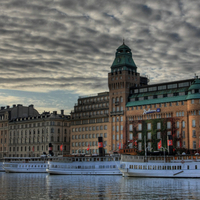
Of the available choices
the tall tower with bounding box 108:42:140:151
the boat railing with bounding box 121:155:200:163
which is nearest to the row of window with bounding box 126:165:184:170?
the boat railing with bounding box 121:155:200:163

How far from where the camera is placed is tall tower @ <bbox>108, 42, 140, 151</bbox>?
539 feet

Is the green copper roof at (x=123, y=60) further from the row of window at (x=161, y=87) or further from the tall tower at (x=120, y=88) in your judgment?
the row of window at (x=161, y=87)

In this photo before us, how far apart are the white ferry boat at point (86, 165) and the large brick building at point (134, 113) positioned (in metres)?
19.5

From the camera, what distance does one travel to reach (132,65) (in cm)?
17038

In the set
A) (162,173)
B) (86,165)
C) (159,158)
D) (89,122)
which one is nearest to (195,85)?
(159,158)

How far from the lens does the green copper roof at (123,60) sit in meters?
168

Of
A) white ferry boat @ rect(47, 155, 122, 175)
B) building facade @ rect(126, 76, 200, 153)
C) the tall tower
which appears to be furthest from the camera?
the tall tower

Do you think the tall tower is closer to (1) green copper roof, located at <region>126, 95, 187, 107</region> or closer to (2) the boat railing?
(1) green copper roof, located at <region>126, 95, 187, 107</region>

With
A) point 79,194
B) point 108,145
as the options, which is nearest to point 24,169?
point 108,145

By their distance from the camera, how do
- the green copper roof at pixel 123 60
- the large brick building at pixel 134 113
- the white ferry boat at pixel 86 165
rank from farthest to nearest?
1. the green copper roof at pixel 123 60
2. the large brick building at pixel 134 113
3. the white ferry boat at pixel 86 165

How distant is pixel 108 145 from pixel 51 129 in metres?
39.6

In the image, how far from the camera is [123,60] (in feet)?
554

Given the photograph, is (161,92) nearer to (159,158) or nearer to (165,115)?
(165,115)

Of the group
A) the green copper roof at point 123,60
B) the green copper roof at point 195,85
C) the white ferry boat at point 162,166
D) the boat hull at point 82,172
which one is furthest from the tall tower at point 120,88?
the white ferry boat at point 162,166
